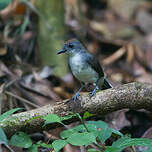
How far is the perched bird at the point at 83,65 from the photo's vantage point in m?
4.26

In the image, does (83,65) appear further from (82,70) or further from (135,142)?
(135,142)

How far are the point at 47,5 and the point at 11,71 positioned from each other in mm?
1750

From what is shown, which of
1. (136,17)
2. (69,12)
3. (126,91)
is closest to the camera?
(126,91)

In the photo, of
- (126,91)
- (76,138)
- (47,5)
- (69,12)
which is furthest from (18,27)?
(76,138)

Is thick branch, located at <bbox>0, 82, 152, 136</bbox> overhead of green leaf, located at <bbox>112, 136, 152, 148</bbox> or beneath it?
overhead

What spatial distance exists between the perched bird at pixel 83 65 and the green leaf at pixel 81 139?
4.89 feet

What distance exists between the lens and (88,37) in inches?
307

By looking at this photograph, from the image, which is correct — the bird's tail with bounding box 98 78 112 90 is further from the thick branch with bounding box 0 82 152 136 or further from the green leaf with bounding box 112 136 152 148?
the green leaf with bounding box 112 136 152 148

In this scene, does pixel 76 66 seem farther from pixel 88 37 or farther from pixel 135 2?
pixel 135 2

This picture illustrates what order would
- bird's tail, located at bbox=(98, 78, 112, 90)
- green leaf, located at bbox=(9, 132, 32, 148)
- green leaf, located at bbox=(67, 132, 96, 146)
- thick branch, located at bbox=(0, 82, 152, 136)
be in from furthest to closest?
bird's tail, located at bbox=(98, 78, 112, 90) < thick branch, located at bbox=(0, 82, 152, 136) < green leaf, located at bbox=(9, 132, 32, 148) < green leaf, located at bbox=(67, 132, 96, 146)

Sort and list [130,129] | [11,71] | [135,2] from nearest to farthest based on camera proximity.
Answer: [130,129], [11,71], [135,2]

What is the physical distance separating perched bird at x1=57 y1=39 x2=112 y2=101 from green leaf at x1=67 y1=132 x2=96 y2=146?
1491 millimetres

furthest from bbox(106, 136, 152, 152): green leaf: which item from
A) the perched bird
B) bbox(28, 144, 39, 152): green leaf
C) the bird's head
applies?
the bird's head

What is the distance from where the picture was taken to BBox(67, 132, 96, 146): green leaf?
2625 mm
